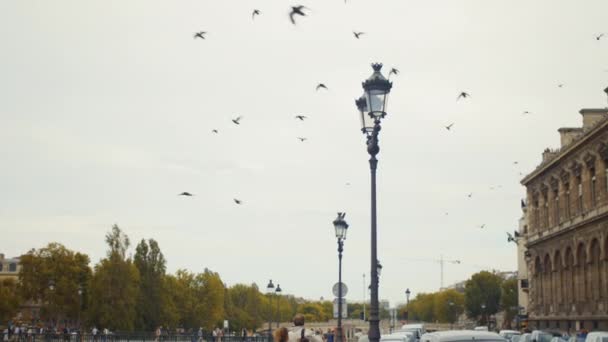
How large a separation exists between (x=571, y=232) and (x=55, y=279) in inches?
2208

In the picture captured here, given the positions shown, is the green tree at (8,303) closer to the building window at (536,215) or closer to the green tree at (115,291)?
the green tree at (115,291)

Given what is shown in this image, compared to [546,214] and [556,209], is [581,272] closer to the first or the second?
[556,209]

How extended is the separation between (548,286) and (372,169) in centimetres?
5548

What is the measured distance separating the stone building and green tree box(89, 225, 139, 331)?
37.8m

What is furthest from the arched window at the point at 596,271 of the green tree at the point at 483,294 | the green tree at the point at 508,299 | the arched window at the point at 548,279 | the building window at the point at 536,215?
the green tree at the point at 483,294

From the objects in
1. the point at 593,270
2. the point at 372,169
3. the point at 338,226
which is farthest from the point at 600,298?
the point at 372,169

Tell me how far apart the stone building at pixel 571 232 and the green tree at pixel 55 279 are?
47.4 m

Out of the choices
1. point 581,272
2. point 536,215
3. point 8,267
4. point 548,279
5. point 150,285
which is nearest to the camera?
point 581,272

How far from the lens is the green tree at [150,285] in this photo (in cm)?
8744

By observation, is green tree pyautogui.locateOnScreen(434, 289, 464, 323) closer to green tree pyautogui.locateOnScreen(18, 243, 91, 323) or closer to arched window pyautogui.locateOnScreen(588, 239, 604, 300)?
green tree pyautogui.locateOnScreen(18, 243, 91, 323)

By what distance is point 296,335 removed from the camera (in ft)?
45.4

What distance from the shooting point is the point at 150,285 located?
89062 mm

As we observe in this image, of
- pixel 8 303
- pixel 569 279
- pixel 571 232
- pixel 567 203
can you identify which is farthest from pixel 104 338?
pixel 8 303

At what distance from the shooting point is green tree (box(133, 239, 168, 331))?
8744 centimetres
